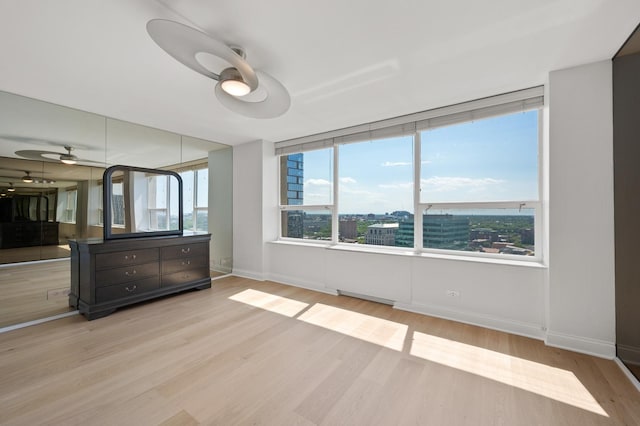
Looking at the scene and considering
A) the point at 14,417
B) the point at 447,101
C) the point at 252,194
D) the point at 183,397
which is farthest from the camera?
the point at 252,194

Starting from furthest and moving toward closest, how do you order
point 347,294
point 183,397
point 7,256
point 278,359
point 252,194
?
point 252,194 → point 347,294 → point 7,256 → point 278,359 → point 183,397

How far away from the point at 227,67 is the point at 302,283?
3.05 meters

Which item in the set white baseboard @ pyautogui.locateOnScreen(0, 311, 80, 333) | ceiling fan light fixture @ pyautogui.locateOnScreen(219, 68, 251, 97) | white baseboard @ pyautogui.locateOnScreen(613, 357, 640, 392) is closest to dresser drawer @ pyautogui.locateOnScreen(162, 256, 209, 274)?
white baseboard @ pyautogui.locateOnScreen(0, 311, 80, 333)

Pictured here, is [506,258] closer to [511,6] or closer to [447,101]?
[447,101]

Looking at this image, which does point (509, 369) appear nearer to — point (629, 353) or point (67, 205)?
point (629, 353)

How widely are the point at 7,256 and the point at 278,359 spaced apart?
2.94m

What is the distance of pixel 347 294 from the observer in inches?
145

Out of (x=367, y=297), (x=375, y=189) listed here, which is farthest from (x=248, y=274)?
(x=375, y=189)

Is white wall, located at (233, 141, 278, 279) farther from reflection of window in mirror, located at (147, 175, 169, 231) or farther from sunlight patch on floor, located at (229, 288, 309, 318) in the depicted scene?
reflection of window in mirror, located at (147, 175, 169, 231)

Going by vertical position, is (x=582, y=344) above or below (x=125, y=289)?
below

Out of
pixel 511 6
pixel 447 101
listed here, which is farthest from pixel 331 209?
pixel 511 6

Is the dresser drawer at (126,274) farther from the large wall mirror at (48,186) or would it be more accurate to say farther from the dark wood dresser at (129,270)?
the large wall mirror at (48,186)

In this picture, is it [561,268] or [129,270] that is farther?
[129,270]

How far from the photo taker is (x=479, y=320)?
270cm
